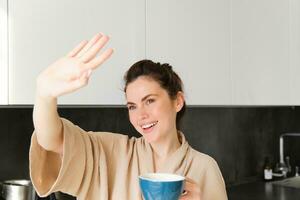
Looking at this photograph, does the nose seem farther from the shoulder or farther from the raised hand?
the raised hand

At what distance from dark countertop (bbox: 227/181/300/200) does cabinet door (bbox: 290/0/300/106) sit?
0.49m

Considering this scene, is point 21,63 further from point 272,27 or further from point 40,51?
point 272,27

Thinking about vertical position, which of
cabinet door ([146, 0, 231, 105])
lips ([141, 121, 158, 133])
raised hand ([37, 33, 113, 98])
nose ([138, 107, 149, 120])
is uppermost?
cabinet door ([146, 0, 231, 105])

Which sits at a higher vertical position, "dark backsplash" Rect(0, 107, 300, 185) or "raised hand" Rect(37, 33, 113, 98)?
"raised hand" Rect(37, 33, 113, 98)

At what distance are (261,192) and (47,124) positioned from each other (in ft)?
5.29

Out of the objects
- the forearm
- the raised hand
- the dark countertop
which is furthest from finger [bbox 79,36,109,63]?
the dark countertop

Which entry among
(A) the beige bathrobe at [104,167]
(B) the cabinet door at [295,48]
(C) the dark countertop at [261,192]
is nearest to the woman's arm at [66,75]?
(A) the beige bathrobe at [104,167]

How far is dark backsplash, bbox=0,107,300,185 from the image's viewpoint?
1.59 metres

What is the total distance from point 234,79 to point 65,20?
854mm

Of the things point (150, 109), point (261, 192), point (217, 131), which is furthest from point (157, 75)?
point (261, 192)

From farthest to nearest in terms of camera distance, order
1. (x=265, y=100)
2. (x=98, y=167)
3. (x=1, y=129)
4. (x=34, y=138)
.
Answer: (x=265, y=100) → (x=1, y=129) → (x=98, y=167) → (x=34, y=138)

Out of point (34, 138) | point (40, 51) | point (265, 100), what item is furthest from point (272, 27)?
point (34, 138)

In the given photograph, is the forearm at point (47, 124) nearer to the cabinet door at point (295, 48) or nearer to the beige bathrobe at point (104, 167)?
the beige bathrobe at point (104, 167)

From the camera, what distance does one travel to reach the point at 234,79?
1839 millimetres
